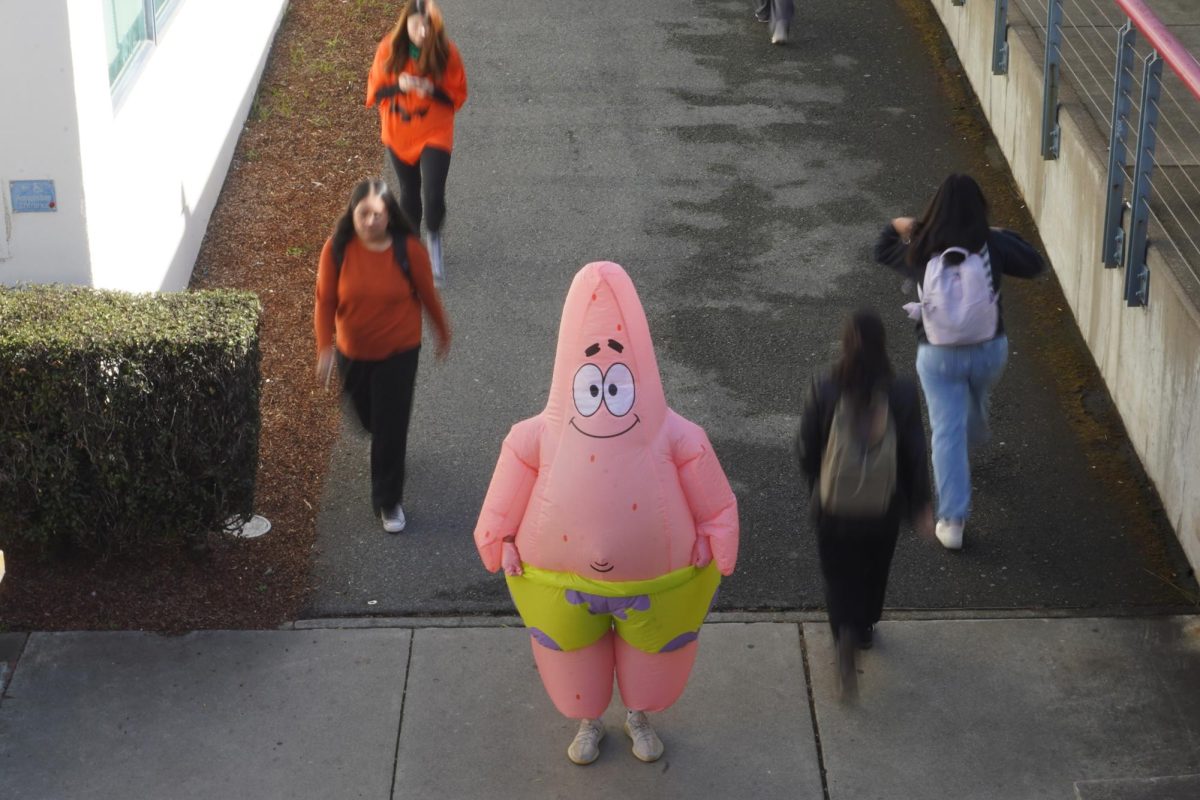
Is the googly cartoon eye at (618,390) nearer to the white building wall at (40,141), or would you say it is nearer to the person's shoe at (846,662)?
the person's shoe at (846,662)

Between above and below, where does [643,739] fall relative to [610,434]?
below

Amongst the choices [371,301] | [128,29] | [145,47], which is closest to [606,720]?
[371,301]

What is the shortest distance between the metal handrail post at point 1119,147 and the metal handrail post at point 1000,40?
2.70m

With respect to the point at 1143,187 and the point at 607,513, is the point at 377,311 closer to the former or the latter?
the point at 607,513

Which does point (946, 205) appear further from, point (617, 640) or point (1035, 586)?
point (617, 640)

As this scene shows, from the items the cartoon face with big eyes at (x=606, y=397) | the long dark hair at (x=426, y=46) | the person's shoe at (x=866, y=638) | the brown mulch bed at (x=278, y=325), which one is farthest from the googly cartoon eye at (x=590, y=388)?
the long dark hair at (x=426, y=46)

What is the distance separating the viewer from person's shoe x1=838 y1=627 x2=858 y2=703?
18.1 feet

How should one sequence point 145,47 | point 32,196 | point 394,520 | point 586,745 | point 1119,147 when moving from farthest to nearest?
point 145,47
point 1119,147
point 32,196
point 394,520
point 586,745

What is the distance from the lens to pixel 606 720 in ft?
18.3

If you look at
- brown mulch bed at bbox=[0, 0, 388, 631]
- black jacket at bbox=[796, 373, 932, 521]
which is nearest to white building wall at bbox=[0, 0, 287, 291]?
brown mulch bed at bbox=[0, 0, 388, 631]

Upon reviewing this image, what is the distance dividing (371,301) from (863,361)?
2.17 metres

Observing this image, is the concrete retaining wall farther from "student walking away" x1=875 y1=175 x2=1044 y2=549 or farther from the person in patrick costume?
the person in patrick costume

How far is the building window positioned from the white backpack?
412cm

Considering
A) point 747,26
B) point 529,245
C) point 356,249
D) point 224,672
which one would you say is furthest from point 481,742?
point 747,26
